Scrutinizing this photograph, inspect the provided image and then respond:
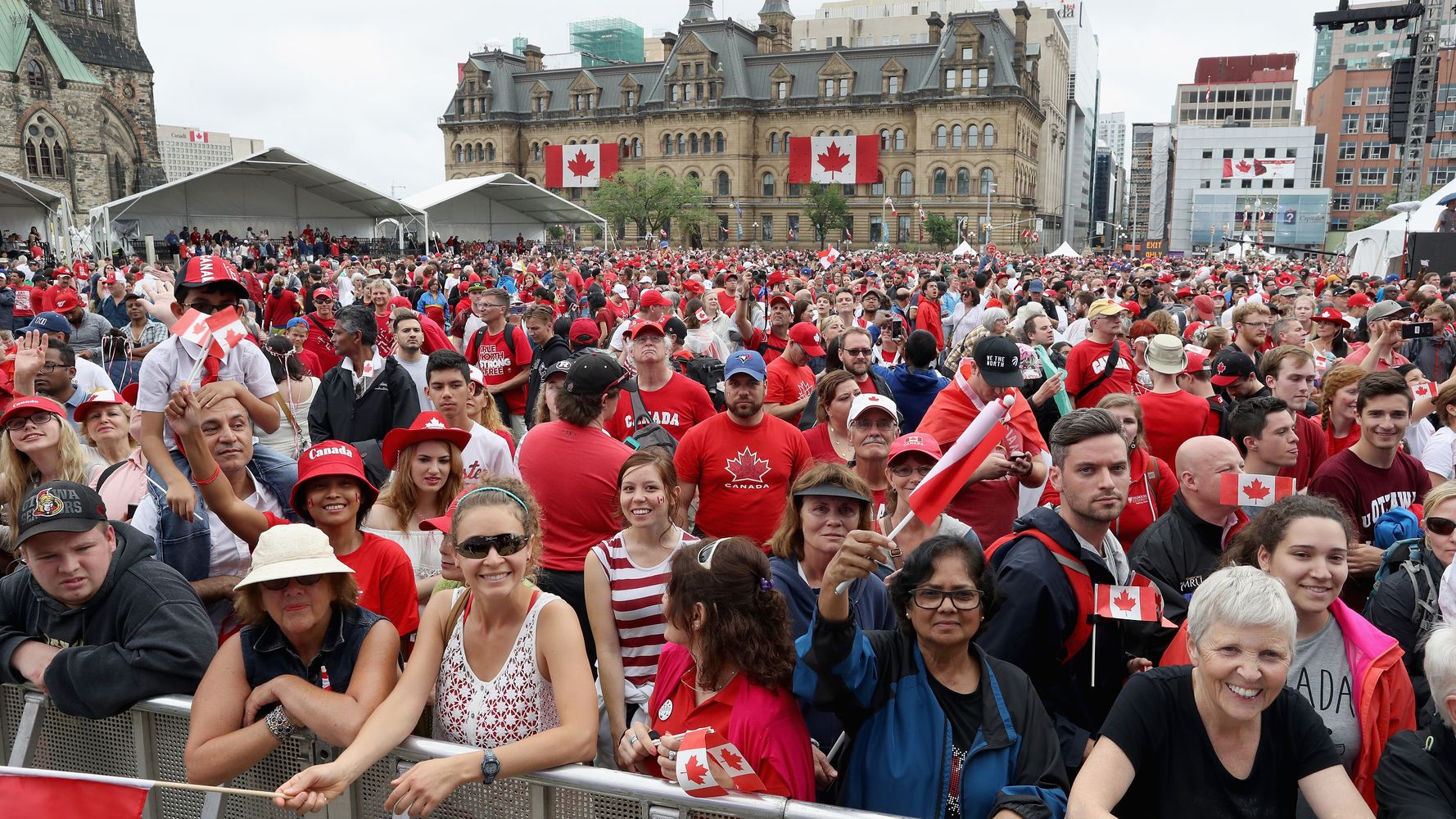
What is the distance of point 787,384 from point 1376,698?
4428 millimetres

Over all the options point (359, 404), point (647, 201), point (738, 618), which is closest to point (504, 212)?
point (647, 201)

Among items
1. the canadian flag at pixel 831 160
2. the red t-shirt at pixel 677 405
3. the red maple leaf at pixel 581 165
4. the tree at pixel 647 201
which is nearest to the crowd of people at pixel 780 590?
the red t-shirt at pixel 677 405

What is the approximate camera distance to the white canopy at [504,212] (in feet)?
144

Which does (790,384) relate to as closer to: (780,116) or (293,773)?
(293,773)

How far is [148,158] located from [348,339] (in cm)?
5746

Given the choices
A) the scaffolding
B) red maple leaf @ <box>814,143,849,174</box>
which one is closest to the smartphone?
red maple leaf @ <box>814,143,849,174</box>

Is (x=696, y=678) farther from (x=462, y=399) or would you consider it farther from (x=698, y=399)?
(x=698, y=399)

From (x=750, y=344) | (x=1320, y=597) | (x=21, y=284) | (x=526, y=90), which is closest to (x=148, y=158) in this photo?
(x=526, y=90)

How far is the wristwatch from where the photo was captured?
2.50 meters

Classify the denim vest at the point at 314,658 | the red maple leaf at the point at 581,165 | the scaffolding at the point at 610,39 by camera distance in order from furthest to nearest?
the scaffolding at the point at 610,39, the red maple leaf at the point at 581,165, the denim vest at the point at 314,658

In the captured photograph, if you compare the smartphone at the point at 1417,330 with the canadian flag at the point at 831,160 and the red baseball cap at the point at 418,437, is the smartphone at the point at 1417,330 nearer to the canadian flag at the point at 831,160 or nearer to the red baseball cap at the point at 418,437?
the red baseball cap at the point at 418,437

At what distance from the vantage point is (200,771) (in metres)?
2.59

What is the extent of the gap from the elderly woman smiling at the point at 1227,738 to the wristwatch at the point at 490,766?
1447 mm

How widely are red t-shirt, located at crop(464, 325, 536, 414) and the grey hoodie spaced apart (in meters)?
5.01
